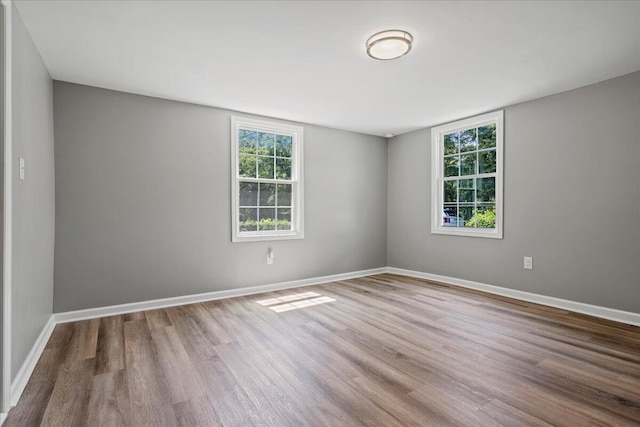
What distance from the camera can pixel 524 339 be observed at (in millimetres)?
2637

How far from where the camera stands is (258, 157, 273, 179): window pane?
4.34 meters

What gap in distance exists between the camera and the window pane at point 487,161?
4.15 meters

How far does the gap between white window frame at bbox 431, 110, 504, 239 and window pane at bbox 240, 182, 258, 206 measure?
263 cm

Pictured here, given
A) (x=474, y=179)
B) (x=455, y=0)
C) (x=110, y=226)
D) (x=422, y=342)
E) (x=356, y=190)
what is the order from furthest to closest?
1. (x=356, y=190)
2. (x=474, y=179)
3. (x=110, y=226)
4. (x=422, y=342)
5. (x=455, y=0)

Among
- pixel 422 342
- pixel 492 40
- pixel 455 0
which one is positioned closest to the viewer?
pixel 455 0

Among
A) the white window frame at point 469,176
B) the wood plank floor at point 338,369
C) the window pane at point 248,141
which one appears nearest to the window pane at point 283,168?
the window pane at point 248,141

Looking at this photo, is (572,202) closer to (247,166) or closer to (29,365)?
(247,166)

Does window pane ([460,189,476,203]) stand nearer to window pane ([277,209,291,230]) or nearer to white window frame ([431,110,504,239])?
white window frame ([431,110,504,239])

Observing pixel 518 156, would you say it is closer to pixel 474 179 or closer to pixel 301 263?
pixel 474 179

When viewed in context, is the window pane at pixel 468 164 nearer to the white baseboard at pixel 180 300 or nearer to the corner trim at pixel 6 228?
the white baseboard at pixel 180 300

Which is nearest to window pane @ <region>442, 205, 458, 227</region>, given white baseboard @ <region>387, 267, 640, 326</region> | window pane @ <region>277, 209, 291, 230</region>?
white baseboard @ <region>387, 267, 640, 326</region>

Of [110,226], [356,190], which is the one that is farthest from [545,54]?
[110,226]

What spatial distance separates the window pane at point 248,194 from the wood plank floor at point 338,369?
1424mm

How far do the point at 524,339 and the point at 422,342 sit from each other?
866mm
